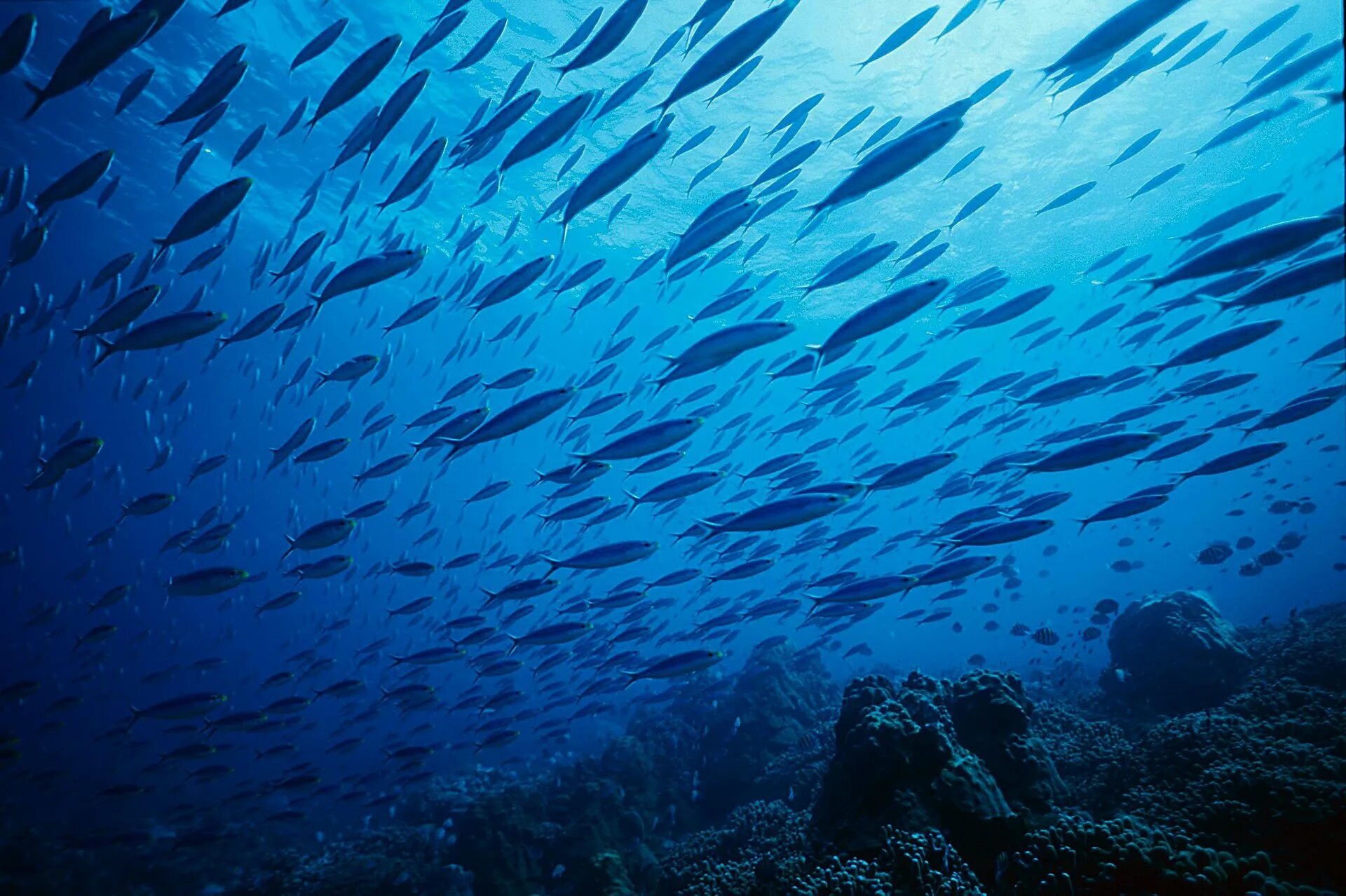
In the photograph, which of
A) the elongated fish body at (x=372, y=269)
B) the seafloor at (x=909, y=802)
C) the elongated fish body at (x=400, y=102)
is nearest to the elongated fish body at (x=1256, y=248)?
the seafloor at (x=909, y=802)

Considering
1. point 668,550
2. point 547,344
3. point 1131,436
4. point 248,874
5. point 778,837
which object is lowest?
point 668,550

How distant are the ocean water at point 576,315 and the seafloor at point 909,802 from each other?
723 millimetres

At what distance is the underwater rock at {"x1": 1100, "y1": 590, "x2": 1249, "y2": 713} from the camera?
8547 millimetres

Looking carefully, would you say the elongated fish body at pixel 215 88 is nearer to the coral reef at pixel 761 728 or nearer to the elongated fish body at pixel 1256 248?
the elongated fish body at pixel 1256 248

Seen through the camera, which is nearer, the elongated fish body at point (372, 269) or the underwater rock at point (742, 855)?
the elongated fish body at point (372, 269)

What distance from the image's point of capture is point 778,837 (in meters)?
6.85

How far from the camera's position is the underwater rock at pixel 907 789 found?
4.62 metres

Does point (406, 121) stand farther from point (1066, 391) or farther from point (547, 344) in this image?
point (1066, 391)

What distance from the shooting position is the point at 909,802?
469 cm

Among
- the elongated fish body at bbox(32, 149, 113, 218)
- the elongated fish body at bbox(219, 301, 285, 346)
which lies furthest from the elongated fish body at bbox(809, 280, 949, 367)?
the elongated fish body at bbox(32, 149, 113, 218)

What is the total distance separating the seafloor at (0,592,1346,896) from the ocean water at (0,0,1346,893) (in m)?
0.72

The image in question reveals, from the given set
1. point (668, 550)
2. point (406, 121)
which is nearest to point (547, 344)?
point (406, 121)

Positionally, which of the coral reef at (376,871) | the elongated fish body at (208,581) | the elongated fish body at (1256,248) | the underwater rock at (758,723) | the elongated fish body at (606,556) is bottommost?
the coral reef at (376,871)

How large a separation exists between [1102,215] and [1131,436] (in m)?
30.6
